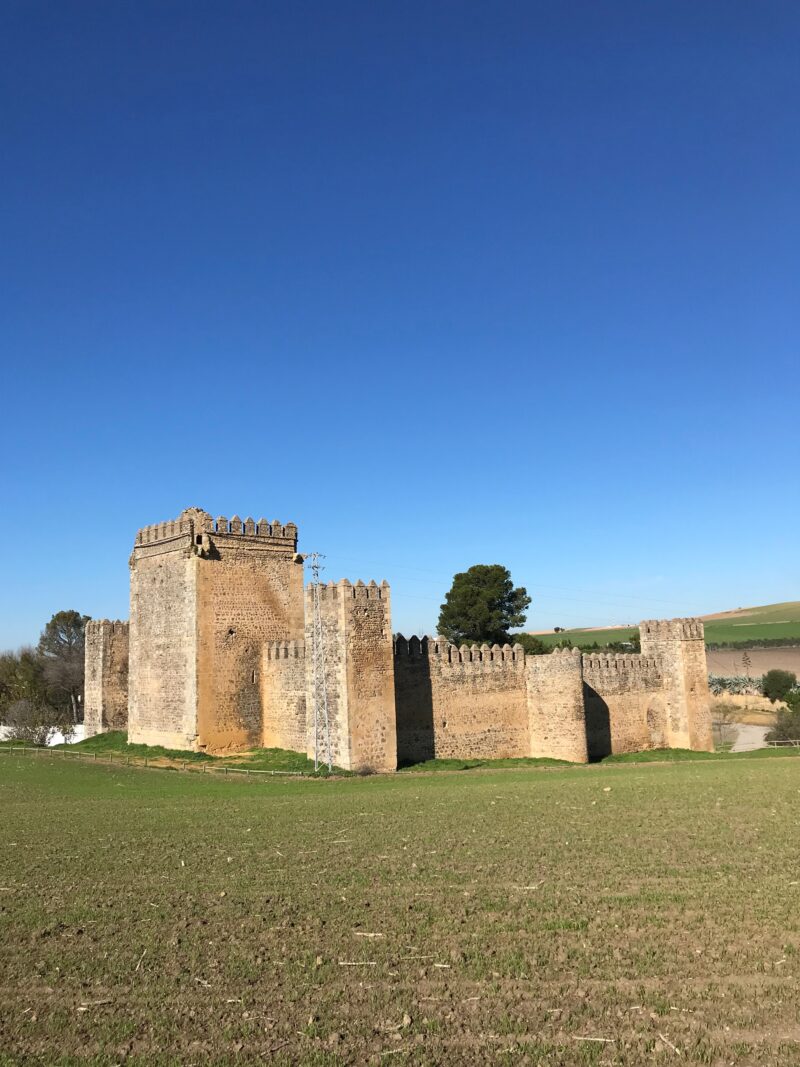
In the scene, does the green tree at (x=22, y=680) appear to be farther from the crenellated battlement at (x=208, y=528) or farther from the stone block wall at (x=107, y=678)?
the crenellated battlement at (x=208, y=528)

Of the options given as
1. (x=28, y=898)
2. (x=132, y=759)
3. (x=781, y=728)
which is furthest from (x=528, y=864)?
(x=781, y=728)

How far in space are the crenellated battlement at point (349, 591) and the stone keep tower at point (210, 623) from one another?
4.63m

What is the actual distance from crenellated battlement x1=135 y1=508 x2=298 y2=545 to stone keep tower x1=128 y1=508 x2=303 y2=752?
0.04 metres

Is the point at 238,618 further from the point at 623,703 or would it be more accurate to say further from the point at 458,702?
the point at 623,703

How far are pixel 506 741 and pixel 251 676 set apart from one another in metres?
8.89

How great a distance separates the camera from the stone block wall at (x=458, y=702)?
25.9 meters

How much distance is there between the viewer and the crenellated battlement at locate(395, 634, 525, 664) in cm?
2623

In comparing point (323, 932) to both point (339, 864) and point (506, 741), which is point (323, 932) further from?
point (506, 741)

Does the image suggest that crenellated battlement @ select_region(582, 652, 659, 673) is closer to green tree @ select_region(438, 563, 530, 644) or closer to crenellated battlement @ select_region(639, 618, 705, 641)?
crenellated battlement @ select_region(639, 618, 705, 641)

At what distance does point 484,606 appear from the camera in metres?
49.8

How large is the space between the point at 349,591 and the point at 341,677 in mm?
2466

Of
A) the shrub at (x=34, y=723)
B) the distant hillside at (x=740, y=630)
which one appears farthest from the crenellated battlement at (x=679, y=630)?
the distant hillside at (x=740, y=630)

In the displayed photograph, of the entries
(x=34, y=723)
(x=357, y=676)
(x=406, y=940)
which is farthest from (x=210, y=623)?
(x=406, y=940)

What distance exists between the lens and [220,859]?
10211 millimetres
